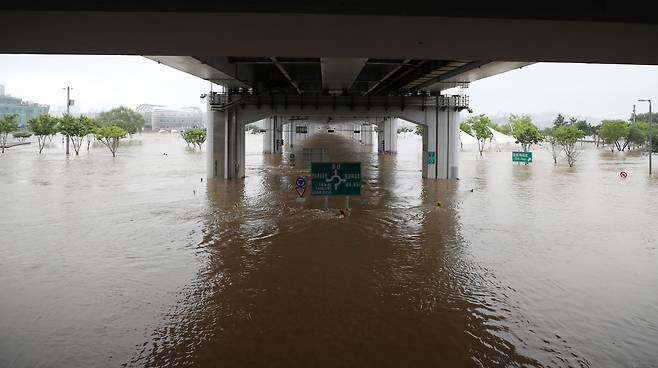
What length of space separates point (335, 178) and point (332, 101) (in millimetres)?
16963

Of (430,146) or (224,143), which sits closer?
(224,143)

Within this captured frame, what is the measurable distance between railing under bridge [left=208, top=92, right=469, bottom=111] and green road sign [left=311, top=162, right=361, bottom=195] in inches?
640

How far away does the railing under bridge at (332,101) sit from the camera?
117ft

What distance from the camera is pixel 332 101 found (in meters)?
37.3

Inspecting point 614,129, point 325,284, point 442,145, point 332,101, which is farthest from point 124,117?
point 325,284

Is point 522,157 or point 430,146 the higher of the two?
point 430,146

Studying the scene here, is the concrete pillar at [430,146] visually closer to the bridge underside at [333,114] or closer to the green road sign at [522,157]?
the bridge underside at [333,114]

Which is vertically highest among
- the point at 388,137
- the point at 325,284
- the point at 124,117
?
the point at 124,117

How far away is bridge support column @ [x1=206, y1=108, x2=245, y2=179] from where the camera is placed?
120 feet

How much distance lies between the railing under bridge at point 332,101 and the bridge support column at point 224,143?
36.7 inches

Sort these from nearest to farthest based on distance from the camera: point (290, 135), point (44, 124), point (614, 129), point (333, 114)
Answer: point (333, 114)
point (44, 124)
point (614, 129)
point (290, 135)

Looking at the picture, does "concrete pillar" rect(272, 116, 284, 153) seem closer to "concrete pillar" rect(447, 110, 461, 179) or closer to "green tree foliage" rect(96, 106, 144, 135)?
"concrete pillar" rect(447, 110, 461, 179)

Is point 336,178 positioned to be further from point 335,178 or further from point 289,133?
point 289,133

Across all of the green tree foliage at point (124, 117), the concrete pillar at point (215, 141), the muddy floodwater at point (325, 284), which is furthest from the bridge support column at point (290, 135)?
the muddy floodwater at point (325, 284)
